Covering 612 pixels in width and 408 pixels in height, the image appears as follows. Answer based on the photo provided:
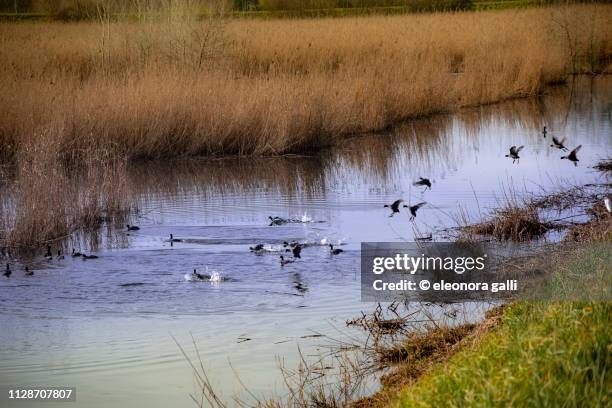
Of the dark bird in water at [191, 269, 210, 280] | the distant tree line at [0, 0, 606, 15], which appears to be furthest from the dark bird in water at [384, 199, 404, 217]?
the distant tree line at [0, 0, 606, 15]

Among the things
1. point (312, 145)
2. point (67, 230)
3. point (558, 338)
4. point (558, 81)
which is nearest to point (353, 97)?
point (312, 145)

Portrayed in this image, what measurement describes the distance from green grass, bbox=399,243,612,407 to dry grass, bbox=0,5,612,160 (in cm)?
881

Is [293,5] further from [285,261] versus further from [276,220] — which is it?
[285,261]

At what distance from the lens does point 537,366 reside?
4.40 meters

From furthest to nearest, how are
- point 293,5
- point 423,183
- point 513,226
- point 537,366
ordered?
point 293,5
point 423,183
point 513,226
point 537,366

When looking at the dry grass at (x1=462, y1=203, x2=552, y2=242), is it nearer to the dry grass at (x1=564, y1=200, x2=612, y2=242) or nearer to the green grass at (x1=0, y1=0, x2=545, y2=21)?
the dry grass at (x1=564, y1=200, x2=612, y2=242)

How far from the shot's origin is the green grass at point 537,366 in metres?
4.15

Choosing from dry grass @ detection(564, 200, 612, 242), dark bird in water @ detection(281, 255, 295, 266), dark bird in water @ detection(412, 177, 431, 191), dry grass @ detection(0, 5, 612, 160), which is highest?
dry grass @ detection(0, 5, 612, 160)

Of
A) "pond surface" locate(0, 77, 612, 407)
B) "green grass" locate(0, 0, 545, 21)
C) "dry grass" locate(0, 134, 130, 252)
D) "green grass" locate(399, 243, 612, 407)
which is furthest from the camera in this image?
"green grass" locate(0, 0, 545, 21)

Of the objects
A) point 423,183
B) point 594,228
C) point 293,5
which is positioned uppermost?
point 293,5

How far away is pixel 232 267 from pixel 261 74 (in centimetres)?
1061

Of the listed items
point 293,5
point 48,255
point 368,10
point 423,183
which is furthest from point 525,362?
point 368,10

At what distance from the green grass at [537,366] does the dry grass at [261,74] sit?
881 cm

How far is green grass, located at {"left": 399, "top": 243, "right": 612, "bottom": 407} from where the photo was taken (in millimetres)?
4152
